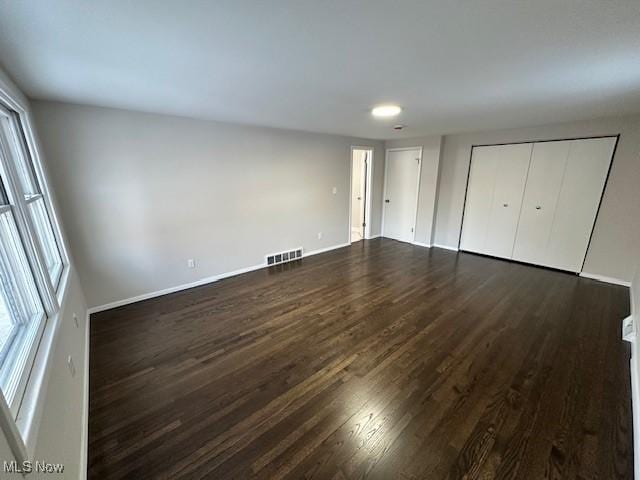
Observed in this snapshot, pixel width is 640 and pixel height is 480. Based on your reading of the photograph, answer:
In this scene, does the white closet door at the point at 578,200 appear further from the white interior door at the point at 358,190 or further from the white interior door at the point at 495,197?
the white interior door at the point at 358,190

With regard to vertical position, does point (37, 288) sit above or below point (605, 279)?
above

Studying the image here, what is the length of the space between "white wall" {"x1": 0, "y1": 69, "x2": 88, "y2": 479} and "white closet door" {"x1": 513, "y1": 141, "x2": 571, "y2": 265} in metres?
5.81

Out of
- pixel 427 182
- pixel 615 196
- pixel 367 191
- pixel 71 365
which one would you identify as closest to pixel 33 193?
pixel 71 365

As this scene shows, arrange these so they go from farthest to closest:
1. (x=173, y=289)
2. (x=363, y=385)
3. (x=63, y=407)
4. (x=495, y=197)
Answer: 1. (x=495, y=197)
2. (x=173, y=289)
3. (x=363, y=385)
4. (x=63, y=407)

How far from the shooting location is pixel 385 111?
9.61 ft

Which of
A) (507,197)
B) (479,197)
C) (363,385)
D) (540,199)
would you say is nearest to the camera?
(363,385)

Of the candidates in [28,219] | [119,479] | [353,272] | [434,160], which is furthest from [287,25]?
[434,160]

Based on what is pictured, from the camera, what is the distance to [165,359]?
2.33 metres

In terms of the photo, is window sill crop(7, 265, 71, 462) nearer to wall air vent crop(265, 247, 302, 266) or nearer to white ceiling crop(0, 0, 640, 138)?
white ceiling crop(0, 0, 640, 138)

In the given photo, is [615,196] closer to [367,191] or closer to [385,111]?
[385,111]

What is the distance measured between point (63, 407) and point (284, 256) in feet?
11.7

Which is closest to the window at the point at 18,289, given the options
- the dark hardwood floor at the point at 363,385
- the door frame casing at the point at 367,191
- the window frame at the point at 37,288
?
the window frame at the point at 37,288

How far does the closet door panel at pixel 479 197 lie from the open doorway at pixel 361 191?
2.01 m

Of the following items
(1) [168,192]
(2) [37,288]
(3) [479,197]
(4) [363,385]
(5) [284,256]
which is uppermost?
(1) [168,192]
